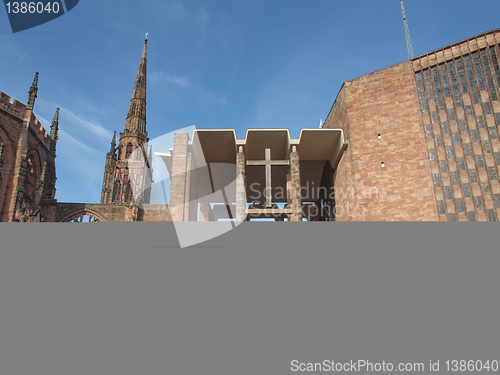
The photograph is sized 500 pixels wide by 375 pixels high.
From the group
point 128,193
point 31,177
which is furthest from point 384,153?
point 128,193

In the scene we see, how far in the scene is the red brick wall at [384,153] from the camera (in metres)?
19.0

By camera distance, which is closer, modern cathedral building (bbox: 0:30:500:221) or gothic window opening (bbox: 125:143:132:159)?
modern cathedral building (bbox: 0:30:500:221)

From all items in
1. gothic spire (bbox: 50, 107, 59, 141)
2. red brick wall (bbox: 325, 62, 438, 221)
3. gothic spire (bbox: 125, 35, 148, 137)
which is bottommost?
red brick wall (bbox: 325, 62, 438, 221)

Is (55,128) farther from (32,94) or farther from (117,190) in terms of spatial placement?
(117,190)

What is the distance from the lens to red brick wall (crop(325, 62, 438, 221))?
1902cm

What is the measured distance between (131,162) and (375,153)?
36960 millimetres

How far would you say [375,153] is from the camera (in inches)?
785

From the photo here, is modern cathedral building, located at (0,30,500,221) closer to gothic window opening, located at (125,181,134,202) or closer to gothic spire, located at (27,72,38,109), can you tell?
gothic spire, located at (27,72,38,109)

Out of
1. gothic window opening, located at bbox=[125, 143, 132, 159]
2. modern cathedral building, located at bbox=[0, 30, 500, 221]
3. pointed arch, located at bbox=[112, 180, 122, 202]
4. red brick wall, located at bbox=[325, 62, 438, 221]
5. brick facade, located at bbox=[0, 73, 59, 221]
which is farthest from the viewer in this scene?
gothic window opening, located at bbox=[125, 143, 132, 159]

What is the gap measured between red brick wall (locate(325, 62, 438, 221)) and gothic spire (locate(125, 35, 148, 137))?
39478 millimetres

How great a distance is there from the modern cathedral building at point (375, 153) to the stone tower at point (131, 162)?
1681 cm

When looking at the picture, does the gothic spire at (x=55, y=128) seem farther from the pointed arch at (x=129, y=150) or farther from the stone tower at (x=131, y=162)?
the pointed arch at (x=129, y=150)

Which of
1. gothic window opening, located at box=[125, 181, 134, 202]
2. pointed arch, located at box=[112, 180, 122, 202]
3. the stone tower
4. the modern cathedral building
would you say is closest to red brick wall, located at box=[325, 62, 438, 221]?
the modern cathedral building

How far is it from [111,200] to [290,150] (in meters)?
29.9
